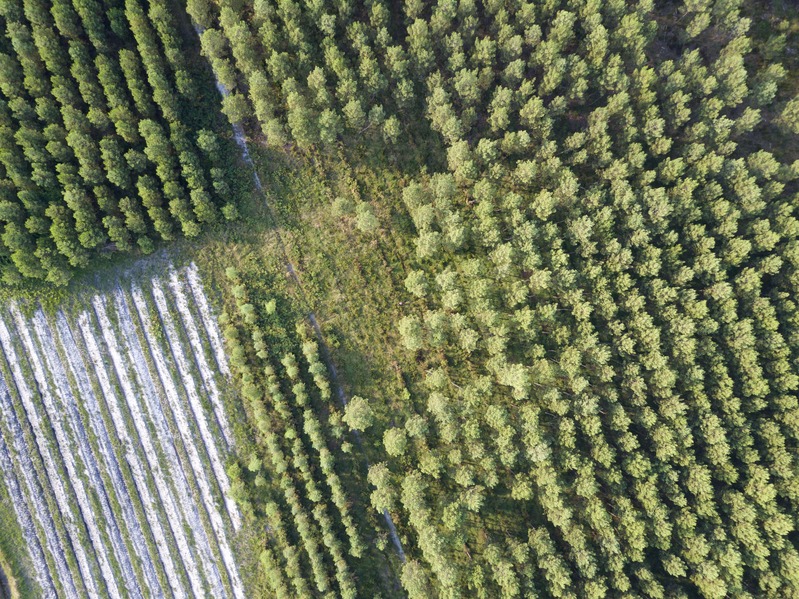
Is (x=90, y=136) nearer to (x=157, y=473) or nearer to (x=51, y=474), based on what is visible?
(x=157, y=473)

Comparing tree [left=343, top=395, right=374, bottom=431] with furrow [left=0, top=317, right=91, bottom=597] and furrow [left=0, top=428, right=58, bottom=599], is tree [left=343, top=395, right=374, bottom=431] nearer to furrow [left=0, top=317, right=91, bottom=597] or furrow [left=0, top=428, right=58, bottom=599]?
furrow [left=0, top=317, right=91, bottom=597]

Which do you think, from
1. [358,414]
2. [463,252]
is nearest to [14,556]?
[358,414]

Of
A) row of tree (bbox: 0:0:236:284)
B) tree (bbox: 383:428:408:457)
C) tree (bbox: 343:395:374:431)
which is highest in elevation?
row of tree (bbox: 0:0:236:284)

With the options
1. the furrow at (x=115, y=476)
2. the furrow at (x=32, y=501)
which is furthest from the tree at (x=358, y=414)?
the furrow at (x=32, y=501)

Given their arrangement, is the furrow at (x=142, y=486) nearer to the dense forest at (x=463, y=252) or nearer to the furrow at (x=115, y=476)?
the furrow at (x=115, y=476)

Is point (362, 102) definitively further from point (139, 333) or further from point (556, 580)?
point (556, 580)

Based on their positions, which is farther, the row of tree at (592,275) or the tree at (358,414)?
the tree at (358,414)

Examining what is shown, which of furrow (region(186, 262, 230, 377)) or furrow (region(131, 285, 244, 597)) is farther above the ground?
furrow (region(186, 262, 230, 377))

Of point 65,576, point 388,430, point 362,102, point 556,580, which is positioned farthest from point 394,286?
point 65,576

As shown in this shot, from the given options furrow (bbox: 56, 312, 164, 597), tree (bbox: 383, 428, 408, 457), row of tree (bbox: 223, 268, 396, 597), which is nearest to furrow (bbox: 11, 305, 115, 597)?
furrow (bbox: 56, 312, 164, 597)

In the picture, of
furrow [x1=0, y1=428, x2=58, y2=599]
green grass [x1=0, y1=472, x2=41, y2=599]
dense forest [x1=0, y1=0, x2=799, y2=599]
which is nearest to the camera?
dense forest [x1=0, y1=0, x2=799, y2=599]
